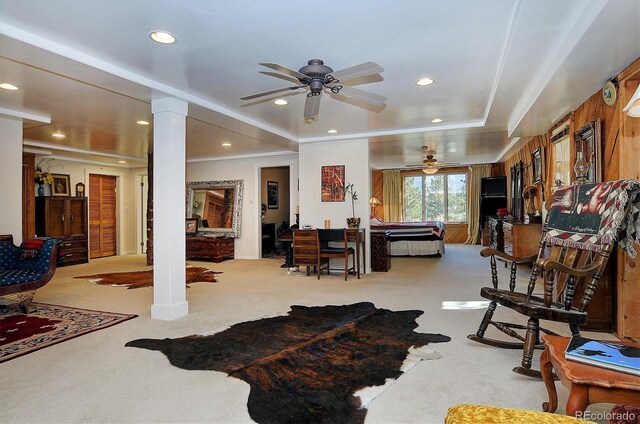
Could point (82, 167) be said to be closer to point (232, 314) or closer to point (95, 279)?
point (95, 279)

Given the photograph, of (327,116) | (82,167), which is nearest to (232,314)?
(327,116)

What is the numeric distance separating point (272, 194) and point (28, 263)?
607cm

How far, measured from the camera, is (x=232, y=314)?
150 inches

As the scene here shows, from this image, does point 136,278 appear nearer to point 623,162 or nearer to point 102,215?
point 102,215

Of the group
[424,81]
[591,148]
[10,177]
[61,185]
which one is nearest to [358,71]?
[424,81]

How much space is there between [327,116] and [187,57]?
2.28 metres

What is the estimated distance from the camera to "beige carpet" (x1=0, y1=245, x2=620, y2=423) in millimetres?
1980

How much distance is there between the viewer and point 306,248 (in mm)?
5824

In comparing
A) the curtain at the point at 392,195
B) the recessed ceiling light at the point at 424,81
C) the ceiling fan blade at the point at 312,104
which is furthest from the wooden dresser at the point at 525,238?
the curtain at the point at 392,195

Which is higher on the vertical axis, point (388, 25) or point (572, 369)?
point (388, 25)

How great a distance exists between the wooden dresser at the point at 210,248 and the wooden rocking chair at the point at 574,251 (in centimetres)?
585

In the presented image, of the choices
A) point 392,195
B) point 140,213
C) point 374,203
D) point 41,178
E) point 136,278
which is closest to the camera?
point 136,278

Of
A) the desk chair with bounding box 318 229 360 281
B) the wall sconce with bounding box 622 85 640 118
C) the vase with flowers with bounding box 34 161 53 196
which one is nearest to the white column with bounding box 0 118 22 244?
the vase with flowers with bounding box 34 161 53 196

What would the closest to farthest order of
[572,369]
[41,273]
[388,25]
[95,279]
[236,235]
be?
[572,369] → [388,25] → [41,273] → [95,279] → [236,235]
